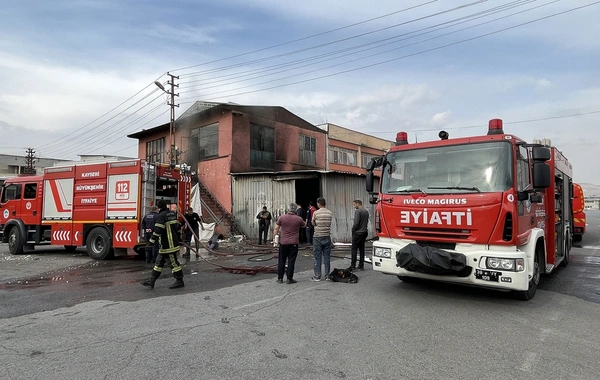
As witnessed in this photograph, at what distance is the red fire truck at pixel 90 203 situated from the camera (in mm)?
11055

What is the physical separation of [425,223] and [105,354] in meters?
4.51

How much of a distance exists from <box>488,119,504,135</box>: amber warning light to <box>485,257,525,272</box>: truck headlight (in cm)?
211

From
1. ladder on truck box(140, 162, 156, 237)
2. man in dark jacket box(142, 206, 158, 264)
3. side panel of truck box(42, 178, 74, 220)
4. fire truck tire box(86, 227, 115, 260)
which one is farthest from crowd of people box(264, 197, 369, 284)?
side panel of truck box(42, 178, 74, 220)

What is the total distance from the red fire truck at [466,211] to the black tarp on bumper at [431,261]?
0.04ft

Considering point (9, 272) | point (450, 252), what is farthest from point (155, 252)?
point (450, 252)

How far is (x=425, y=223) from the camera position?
222 inches

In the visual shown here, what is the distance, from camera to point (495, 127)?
600 centimetres

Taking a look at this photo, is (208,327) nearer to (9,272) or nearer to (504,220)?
(504,220)

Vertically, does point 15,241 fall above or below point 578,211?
below

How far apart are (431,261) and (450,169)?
1502 mm

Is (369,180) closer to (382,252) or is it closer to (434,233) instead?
(382,252)

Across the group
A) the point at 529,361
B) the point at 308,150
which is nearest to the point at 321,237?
the point at 529,361

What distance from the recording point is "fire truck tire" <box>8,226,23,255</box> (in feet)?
42.6

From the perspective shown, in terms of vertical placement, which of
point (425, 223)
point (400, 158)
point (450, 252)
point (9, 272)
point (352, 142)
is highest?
point (352, 142)
